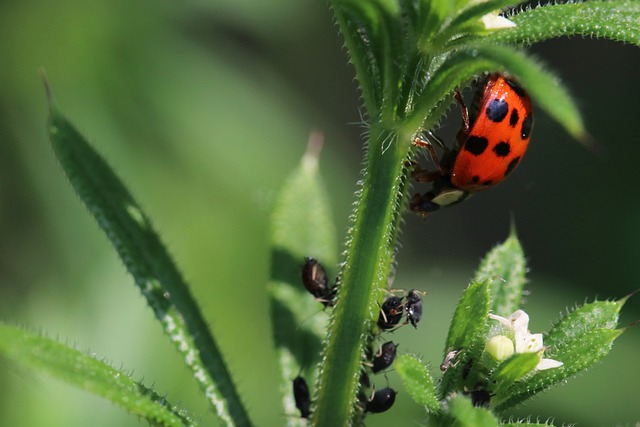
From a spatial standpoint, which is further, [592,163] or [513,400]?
[592,163]

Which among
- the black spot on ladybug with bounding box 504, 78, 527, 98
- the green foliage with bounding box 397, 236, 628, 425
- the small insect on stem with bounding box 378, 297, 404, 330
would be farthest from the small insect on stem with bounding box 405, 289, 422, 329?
the black spot on ladybug with bounding box 504, 78, 527, 98

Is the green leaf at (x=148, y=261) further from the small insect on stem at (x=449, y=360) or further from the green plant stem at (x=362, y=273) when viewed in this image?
the small insect on stem at (x=449, y=360)

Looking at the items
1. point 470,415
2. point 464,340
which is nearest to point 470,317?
point 464,340

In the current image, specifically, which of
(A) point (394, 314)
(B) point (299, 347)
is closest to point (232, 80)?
(B) point (299, 347)

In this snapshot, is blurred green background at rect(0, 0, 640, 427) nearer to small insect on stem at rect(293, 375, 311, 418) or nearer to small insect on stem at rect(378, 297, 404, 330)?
small insect on stem at rect(293, 375, 311, 418)

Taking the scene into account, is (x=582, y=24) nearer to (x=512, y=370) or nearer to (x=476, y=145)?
(x=476, y=145)

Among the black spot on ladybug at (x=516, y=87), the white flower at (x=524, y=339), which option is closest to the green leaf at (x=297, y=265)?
the white flower at (x=524, y=339)

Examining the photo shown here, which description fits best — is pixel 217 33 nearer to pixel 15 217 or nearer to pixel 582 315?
pixel 15 217
